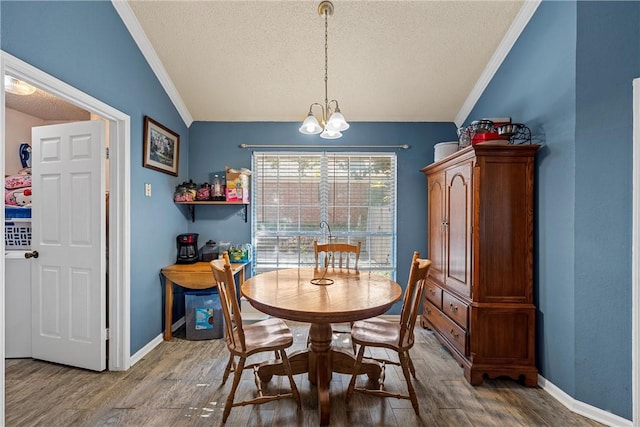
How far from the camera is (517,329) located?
212cm

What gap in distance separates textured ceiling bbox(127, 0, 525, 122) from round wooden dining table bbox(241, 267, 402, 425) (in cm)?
187

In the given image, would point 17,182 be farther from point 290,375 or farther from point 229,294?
point 290,375

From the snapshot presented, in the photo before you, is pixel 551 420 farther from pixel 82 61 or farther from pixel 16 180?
pixel 16 180

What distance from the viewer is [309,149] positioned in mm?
3459

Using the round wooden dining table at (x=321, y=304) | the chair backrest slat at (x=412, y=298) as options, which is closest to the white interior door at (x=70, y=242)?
the round wooden dining table at (x=321, y=304)

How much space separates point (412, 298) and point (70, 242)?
2545 millimetres

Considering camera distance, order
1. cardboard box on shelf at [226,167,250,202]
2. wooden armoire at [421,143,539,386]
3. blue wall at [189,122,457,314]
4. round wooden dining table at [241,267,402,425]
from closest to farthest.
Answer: round wooden dining table at [241,267,402,425] → wooden armoire at [421,143,539,386] → cardboard box on shelf at [226,167,250,202] → blue wall at [189,122,457,314]

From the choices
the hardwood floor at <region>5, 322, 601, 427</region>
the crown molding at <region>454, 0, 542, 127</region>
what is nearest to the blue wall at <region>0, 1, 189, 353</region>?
the hardwood floor at <region>5, 322, 601, 427</region>

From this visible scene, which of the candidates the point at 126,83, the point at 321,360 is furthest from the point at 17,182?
the point at 321,360

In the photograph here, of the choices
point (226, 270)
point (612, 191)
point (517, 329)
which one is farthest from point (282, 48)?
point (517, 329)

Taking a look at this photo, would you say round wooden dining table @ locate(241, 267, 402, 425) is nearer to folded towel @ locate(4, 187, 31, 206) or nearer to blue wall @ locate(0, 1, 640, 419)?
blue wall @ locate(0, 1, 640, 419)

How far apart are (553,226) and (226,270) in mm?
2148

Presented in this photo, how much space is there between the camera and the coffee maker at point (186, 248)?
122 inches

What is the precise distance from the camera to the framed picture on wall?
2.58 m
